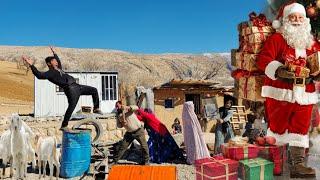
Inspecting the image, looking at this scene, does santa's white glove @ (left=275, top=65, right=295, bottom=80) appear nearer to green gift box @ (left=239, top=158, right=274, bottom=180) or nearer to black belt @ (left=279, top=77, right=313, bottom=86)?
black belt @ (left=279, top=77, right=313, bottom=86)

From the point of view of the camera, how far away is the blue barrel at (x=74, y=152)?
9258 millimetres

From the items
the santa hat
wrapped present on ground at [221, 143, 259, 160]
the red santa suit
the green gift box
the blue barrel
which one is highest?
the santa hat

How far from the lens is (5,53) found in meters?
98.8

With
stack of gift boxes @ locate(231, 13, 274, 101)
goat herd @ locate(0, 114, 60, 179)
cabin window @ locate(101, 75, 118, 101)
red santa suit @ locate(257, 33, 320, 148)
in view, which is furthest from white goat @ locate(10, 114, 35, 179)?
cabin window @ locate(101, 75, 118, 101)

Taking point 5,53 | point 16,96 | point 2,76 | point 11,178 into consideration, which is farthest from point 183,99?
point 5,53

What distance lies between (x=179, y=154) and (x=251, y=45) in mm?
5427

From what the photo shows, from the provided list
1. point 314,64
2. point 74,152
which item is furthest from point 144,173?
point 74,152

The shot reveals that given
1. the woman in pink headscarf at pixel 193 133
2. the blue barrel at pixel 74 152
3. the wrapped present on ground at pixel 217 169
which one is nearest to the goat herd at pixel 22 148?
the blue barrel at pixel 74 152

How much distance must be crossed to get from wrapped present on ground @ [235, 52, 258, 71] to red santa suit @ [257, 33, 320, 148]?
0.36ft

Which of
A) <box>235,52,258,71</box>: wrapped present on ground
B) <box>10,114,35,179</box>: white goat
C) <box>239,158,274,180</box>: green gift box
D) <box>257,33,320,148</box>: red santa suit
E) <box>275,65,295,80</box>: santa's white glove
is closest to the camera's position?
<box>239,158,274,180</box>: green gift box

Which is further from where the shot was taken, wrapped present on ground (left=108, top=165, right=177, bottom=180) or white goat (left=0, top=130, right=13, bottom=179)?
white goat (left=0, top=130, right=13, bottom=179)

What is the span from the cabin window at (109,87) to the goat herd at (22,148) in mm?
15911

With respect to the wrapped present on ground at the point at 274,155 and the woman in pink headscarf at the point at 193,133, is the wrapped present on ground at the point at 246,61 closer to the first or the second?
the wrapped present on ground at the point at 274,155

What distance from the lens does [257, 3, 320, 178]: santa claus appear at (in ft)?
19.1
